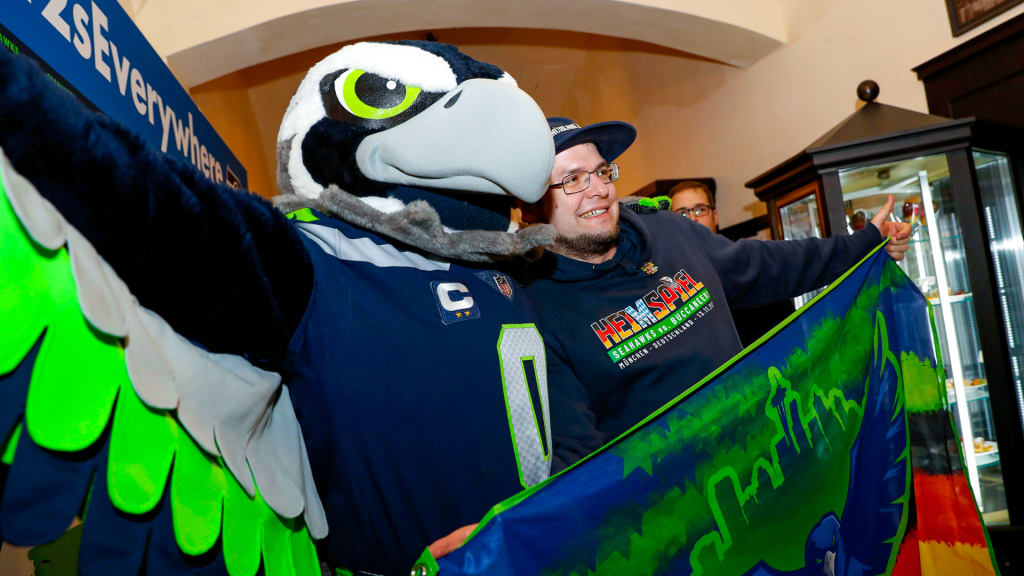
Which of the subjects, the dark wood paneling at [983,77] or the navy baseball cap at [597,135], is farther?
the dark wood paneling at [983,77]

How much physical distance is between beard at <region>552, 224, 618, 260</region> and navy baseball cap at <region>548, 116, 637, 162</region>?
26cm

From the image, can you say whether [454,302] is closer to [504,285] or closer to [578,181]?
[504,285]

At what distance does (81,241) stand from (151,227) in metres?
0.05

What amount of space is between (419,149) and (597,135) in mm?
1082

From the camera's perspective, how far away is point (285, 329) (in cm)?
75

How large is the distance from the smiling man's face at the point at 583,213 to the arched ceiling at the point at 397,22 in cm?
215

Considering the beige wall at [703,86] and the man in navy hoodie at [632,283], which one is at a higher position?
the beige wall at [703,86]

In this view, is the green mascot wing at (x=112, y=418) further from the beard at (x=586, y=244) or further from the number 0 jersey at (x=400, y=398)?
the beard at (x=586, y=244)

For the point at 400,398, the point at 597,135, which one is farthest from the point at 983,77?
the point at 400,398

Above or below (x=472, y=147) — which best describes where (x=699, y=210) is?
above

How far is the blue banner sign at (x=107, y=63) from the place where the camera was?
128cm

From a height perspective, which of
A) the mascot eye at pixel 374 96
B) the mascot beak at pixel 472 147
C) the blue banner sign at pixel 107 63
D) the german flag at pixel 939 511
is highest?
the blue banner sign at pixel 107 63

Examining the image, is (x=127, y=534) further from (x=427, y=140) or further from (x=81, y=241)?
(x=427, y=140)

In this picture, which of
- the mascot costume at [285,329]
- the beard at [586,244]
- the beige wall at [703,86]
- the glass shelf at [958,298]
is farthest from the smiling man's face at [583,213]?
the beige wall at [703,86]
